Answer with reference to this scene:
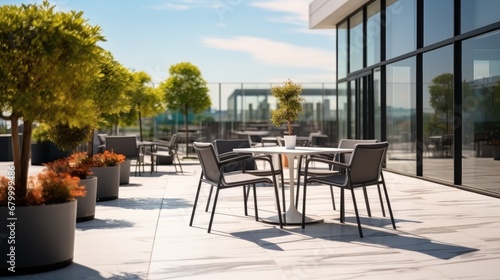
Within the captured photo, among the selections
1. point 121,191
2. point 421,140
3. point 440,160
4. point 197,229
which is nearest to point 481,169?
point 440,160

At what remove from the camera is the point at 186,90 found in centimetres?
1853

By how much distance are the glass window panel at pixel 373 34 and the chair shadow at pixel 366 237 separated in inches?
311

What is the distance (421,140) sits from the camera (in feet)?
36.3

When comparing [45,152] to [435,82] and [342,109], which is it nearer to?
[342,109]

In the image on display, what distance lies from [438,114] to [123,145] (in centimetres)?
594

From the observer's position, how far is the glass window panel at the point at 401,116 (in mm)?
11508

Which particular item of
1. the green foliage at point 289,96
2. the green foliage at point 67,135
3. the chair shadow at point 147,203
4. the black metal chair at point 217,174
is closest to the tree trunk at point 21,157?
the black metal chair at point 217,174

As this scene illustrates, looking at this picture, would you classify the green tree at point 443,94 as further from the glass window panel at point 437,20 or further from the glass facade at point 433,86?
the glass window panel at point 437,20

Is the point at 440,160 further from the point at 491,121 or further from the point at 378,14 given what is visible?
the point at 378,14

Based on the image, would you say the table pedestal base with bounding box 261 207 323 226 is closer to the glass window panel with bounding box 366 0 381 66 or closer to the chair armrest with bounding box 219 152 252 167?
the chair armrest with bounding box 219 152 252 167

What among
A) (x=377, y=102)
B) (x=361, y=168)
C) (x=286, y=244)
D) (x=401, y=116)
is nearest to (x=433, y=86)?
(x=401, y=116)

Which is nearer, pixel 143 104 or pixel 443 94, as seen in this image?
pixel 443 94

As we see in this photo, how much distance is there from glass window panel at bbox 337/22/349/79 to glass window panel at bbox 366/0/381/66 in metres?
1.98

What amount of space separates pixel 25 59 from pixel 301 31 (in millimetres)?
15371
